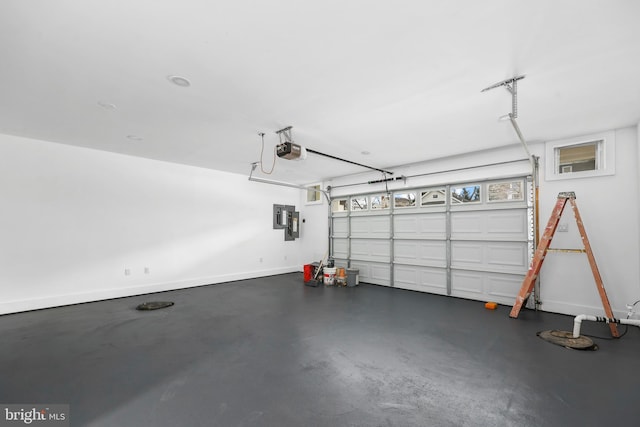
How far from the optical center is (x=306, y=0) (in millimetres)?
1748

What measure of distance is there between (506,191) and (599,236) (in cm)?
144

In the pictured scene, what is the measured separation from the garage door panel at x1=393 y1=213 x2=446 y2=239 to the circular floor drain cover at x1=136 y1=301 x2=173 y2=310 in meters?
4.99

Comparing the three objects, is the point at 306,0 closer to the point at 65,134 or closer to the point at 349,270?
the point at 65,134

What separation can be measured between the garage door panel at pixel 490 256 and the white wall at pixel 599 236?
1.27ft

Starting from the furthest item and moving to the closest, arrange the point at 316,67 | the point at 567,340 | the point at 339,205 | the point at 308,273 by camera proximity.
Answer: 1. the point at 339,205
2. the point at 308,273
3. the point at 567,340
4. the point at 316,67

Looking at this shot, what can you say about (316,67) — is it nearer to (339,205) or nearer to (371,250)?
(371,250)

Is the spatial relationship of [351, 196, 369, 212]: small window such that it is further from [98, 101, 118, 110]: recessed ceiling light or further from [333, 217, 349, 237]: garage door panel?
[98, 101, 118, 110]: recessed ceiling light

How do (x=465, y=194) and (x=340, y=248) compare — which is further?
(x=340, y=248)

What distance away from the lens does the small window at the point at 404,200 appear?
6.28 meters

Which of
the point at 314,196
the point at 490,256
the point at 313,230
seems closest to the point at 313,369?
the point at 490,256

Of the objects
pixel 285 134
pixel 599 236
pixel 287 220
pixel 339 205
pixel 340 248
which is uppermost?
pixel 285 134

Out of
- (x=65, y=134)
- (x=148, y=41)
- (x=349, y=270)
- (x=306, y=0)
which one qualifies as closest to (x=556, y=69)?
(x=306, y=0)

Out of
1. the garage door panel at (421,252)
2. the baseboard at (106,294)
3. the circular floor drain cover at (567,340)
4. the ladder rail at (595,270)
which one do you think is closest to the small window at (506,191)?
the ladder rail at (595,270)
